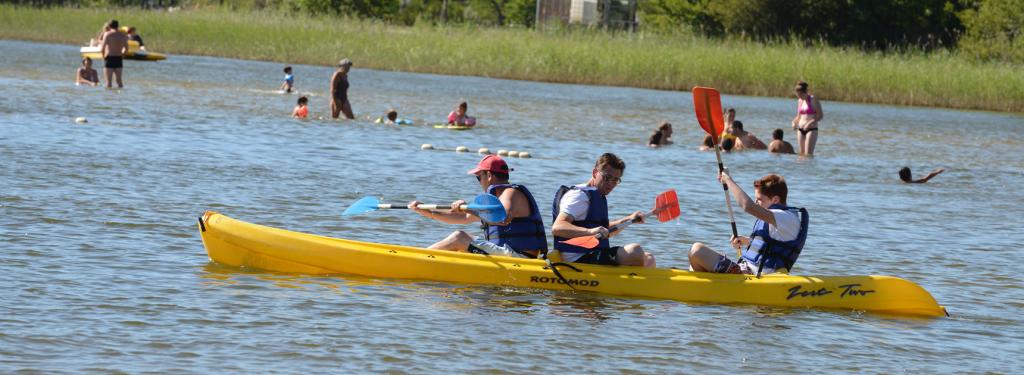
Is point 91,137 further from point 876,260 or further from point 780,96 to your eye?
point 780,96

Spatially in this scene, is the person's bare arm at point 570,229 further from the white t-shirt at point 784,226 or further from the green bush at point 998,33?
the green bush at point 998,33

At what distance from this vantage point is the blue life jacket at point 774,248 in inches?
383

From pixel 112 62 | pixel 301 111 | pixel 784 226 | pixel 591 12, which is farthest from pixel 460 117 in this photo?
pixel 591 12

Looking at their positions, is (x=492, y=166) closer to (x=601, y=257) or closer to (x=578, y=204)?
(x=578, y=204)

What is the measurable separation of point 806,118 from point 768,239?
13657mm

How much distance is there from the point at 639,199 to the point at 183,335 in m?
9.45

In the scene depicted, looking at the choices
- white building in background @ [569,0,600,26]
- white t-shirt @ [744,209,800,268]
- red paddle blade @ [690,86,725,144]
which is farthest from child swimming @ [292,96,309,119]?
white building in background @ [569,0,600,26]

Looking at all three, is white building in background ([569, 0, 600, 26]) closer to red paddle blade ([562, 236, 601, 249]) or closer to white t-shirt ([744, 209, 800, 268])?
white t-shirt ([744, 209, 800, 268])

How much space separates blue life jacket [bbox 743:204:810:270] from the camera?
31.9 feet

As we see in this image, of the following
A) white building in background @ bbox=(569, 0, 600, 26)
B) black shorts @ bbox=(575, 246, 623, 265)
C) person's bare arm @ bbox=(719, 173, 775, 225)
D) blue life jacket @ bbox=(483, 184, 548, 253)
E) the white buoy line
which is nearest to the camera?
person's bare arm @ bbox=(719, 173, 775, 225)

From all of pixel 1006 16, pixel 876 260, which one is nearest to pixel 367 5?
pixel 1006 16

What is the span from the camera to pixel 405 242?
12.5 metres

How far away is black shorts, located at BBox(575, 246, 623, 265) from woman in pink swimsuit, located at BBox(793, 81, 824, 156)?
43.5 ft

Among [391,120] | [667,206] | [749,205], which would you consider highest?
[749,205]
